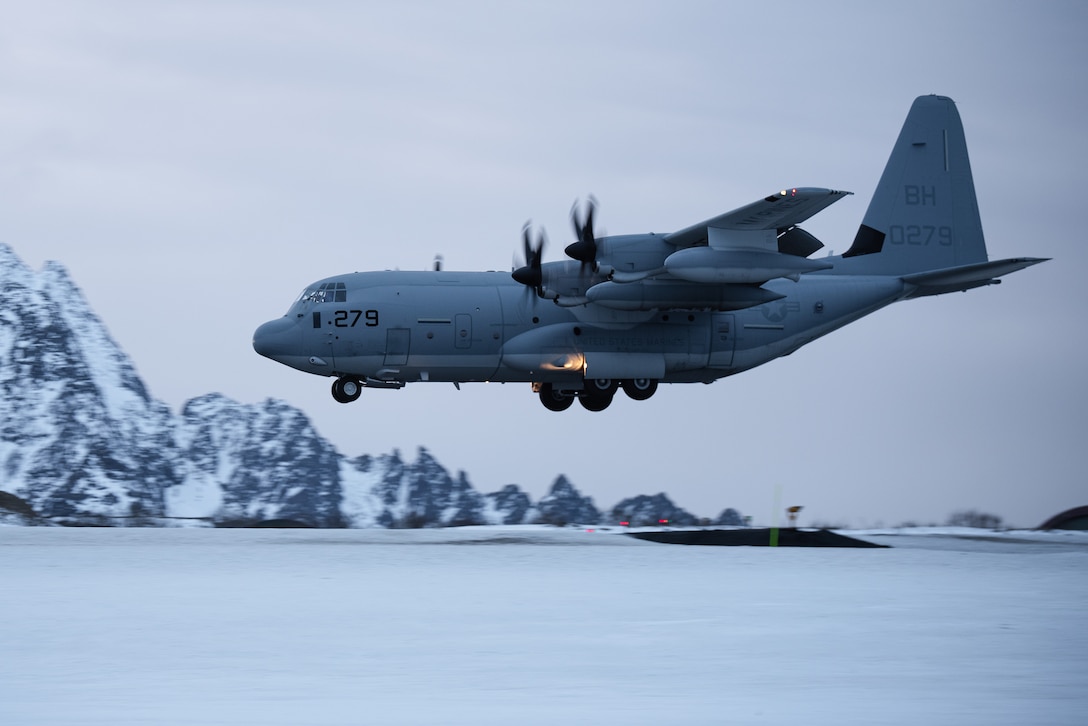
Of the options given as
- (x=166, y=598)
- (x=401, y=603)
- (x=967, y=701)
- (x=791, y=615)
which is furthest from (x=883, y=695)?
(x=166, y=598)

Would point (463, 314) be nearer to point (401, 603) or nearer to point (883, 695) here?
point (401, 603)

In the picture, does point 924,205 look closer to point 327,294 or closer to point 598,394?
point 598,394

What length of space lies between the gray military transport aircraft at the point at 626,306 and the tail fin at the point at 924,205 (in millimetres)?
77

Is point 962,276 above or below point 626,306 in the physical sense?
above

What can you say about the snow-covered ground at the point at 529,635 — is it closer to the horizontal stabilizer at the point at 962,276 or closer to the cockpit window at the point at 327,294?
the cockpit window at the point at 327,294

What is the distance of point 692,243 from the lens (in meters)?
39.6

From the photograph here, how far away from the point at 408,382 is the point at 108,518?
32.9 ft

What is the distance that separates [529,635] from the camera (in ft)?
65.4

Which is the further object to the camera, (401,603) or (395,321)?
(395,321)

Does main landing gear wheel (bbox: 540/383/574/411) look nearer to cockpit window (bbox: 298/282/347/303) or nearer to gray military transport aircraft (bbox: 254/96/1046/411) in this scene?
gray military transport aircraft (bbox: 254/96/1046/411)

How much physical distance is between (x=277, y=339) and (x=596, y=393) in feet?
34.3

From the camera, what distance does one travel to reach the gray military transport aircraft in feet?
128

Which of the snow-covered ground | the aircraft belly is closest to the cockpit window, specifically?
the snow-covered ground

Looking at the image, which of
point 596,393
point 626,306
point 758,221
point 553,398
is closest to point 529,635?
point 758,221
